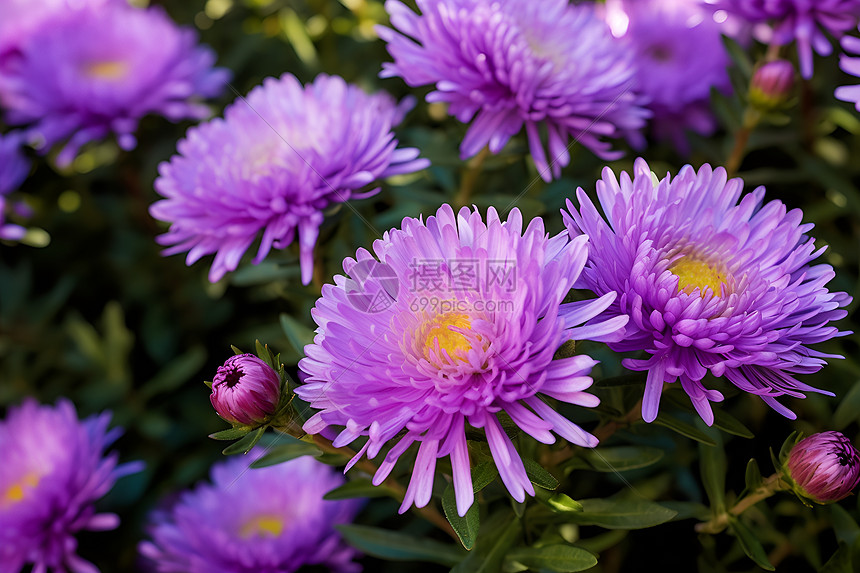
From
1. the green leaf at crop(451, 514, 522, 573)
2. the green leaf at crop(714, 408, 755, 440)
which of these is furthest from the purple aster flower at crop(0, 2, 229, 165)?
the green leaf at crop(714, 408, 755, 440)

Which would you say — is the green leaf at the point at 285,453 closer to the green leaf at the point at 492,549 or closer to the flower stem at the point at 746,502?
the green leaf at the point at 492,549

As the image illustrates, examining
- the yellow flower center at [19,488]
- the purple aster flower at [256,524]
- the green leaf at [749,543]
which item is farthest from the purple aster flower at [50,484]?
the green leaf at [749,543]

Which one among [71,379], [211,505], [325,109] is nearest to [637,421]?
[325,109]

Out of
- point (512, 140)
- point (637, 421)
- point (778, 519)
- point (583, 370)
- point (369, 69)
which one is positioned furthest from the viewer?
point (369, 69)

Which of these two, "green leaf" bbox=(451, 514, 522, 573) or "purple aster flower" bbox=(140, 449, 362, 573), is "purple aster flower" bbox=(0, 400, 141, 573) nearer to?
"purple aster flower" bbox=(140, 449, 362, 573)

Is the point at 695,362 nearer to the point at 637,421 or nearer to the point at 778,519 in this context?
the point at 637,421
